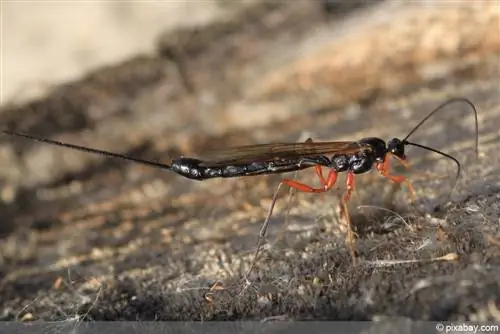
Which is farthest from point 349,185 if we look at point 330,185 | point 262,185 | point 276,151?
point 262,185

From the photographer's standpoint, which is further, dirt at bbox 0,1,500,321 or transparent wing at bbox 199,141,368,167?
transparent wing at bbox 199,141,368,167

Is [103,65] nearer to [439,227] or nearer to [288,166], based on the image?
[288,166]

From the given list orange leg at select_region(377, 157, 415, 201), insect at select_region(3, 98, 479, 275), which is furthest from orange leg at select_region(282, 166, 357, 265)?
orange leg at select_region(377, 157, 415, 201)

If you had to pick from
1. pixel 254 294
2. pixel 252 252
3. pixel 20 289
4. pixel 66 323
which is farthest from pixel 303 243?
pixel 20 289

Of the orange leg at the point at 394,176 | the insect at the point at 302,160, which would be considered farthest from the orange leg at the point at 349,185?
the orange leg at the point at 394,176

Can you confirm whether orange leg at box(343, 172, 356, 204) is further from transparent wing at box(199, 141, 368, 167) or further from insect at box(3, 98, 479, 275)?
transparent wing at box(199, 141, 368, 167)

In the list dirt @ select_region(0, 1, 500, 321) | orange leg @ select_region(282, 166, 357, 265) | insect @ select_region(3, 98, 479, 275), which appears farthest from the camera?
insect @ select_region(3, 98, 479, 275)
